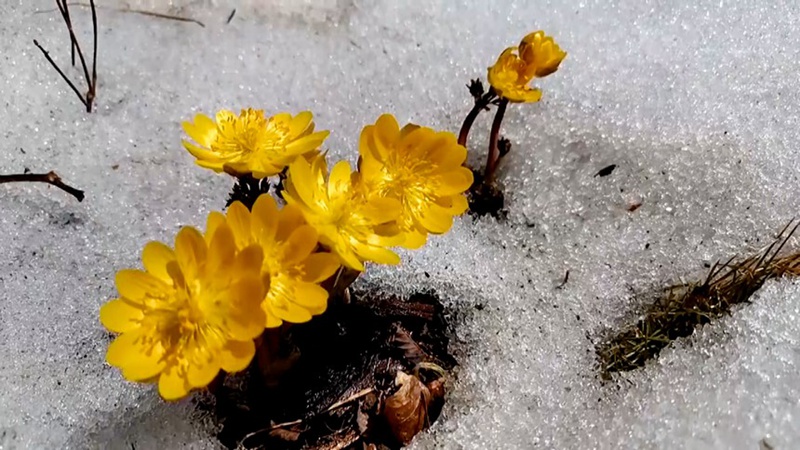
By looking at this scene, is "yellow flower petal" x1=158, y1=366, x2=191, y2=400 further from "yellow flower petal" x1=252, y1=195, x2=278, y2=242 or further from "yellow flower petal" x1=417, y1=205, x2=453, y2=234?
"yellow flower petal" x1=417, y1=205, x2=453, y2=234

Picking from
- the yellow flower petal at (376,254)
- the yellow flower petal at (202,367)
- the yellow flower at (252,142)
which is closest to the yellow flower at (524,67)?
the yellow flower at (252,142)

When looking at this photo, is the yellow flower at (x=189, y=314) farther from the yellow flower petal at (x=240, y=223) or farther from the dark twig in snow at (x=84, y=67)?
the dark twig in snow at (x=84, y=67)

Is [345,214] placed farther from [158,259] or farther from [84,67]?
[84,67]

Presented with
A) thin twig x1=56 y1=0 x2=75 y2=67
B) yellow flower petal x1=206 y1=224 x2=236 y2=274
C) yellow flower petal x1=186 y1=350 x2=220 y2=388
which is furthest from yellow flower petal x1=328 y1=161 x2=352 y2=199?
thin twig x1=56 y1=0 x2=75 y2=67

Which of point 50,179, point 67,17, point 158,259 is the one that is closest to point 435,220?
point 158,259

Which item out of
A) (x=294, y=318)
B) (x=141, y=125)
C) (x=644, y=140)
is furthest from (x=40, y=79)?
(x=644, y=140)

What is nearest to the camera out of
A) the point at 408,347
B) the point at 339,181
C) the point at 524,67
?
the point at 339,181
